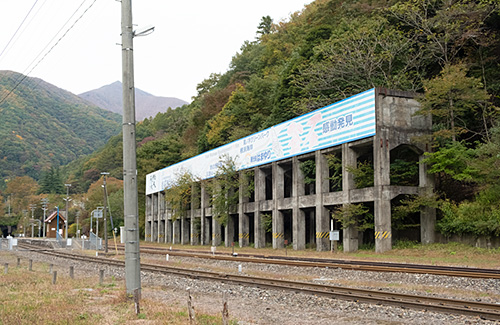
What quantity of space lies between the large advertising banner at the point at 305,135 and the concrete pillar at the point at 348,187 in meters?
1.17

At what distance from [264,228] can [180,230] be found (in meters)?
31.2

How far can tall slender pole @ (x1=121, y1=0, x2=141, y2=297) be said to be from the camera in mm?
13492

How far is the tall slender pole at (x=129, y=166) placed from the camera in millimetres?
13492

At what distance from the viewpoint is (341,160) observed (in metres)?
A: 43.9

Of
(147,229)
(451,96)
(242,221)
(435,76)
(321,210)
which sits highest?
(435,76)

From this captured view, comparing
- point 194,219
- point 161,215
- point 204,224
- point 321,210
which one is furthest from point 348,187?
point 161,215

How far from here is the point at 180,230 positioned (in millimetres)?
83375

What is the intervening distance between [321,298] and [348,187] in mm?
26299

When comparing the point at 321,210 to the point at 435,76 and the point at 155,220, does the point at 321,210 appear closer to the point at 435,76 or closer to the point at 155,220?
the point at 435,76

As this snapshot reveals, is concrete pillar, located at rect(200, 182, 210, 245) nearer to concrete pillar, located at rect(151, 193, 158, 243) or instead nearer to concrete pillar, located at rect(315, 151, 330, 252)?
concrete pillar, located at rect(151, 193, 158, 243)

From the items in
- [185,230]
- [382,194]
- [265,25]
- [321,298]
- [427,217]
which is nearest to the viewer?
[321,298]

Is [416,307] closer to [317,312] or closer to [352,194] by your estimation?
[317,312]

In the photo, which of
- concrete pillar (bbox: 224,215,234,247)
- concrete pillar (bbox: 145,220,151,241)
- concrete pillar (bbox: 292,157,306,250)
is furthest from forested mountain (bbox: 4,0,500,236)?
concrete pillar (bbox: 145,220,151,241)

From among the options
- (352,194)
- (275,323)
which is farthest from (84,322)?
(352,194)
